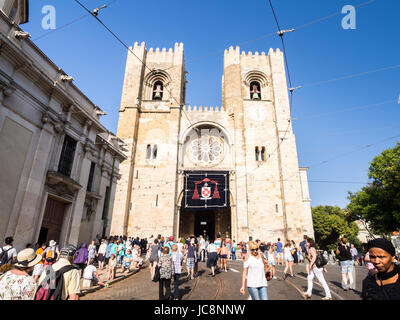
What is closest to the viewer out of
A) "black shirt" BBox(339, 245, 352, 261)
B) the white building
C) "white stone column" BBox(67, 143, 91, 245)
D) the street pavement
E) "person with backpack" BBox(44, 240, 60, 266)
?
"person with backpack" BBox(44, 240, 60, 266)

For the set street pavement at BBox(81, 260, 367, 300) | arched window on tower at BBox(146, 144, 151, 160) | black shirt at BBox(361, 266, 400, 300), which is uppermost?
arched window on tower at BBox(146, 144, 151, 160)

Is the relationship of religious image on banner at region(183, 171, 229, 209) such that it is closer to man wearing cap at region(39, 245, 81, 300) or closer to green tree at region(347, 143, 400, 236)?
green tree at region(347, 143, 400, 236)

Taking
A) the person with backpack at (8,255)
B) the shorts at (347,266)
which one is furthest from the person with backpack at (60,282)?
the shorts at (347,266)

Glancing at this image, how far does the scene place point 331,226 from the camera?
37875 mm

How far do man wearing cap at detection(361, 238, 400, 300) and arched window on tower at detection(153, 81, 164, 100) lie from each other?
26.9 m

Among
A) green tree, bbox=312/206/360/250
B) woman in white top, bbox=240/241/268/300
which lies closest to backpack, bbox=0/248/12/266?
woman in white top, bbox=240/241/268/300

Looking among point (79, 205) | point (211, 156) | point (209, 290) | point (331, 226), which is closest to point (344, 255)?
point (209, 290)

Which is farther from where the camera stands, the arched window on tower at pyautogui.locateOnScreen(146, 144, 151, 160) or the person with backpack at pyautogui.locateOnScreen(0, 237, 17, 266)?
the arched window on tower at pyautogui.locateOnScreen(146, 144, 151, 160)

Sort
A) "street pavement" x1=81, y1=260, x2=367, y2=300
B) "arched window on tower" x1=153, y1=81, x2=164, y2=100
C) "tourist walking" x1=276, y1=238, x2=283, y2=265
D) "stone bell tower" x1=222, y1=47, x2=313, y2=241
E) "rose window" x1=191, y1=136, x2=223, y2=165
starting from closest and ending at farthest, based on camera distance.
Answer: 1. "street pavement" x1=81, y1=260, x2=367, y2=300
2. "tourist walking" x1=276, y1=238, x2=283, y2=265
3. "stone bell tower" x1=222, y1=47, x2=313, y2=241
4. "rose window" x1=191, y1=136, x2=223, y2=165
5. "arched window on tower" x1=153, y1=81, x2=164, y2=100

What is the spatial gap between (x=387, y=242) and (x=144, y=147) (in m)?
23.7

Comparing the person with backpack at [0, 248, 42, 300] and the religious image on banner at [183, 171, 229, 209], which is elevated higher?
the religious image on banner at [183, 171, 229, 209]

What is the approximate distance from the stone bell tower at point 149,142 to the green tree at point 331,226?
28.2 m

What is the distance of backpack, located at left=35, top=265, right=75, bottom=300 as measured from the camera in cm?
292

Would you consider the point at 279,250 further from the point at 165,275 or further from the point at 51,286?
the point at 51,286
